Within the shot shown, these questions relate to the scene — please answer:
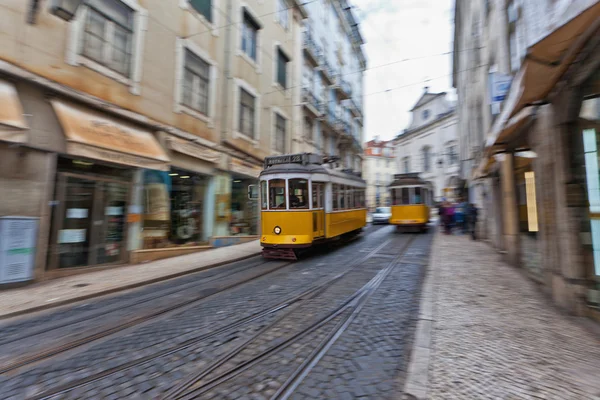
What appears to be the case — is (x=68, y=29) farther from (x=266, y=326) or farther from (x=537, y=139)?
(x=537, y=139)

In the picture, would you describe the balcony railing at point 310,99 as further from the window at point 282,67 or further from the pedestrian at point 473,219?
the pedestrian at point 473,219

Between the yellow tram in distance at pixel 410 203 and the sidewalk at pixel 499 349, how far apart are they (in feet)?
35.9

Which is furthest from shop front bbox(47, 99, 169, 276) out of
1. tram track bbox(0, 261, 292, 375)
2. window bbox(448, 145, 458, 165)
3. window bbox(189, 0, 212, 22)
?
window bbox(448, 145, 458, 165)

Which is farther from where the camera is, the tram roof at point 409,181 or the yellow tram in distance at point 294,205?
the tram roof at point 409,181

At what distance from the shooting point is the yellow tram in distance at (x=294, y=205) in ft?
29.4

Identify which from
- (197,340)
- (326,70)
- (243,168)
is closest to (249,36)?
(243,168)

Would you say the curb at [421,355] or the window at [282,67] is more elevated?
the window at [282,67]

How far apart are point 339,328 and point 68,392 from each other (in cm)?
300

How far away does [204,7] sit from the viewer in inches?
469

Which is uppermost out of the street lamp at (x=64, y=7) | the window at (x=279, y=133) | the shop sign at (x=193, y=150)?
the window at (x=279, y=133)

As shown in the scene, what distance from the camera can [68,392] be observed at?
264 centimetres

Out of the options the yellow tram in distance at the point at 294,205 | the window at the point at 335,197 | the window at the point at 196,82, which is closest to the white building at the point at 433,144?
the window at the point at 335,197

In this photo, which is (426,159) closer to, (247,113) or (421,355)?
(247,113)

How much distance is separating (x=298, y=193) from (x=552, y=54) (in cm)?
669
